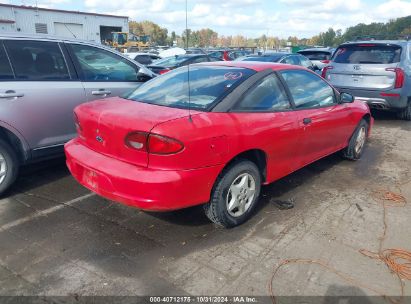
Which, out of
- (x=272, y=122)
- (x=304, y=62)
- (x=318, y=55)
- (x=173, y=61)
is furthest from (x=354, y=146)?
(x=318, y=55)

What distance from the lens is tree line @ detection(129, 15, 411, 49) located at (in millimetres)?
61638

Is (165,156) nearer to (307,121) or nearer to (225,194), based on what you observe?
(225,194)

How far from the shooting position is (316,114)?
13.5 ft

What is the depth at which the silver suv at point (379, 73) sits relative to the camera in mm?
7160

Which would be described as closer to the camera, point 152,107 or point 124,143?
point 124,143

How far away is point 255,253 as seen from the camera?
118 inches

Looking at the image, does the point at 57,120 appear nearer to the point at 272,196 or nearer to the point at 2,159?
the point at 2,159

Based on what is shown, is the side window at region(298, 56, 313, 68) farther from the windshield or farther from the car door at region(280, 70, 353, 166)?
the car door at region(280, 70, 353, 166)

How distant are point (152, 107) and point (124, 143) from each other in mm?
500

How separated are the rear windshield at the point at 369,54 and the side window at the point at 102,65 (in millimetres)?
4964

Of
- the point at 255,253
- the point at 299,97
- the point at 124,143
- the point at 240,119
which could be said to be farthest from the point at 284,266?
the point at 299,97

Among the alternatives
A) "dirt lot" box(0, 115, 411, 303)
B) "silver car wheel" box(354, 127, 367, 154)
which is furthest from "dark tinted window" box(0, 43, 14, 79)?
"silver car wheel" box(354, 127, 367, 154)

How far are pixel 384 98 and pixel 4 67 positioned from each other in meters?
6.76

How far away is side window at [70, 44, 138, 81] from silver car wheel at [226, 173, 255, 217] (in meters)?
2.55
